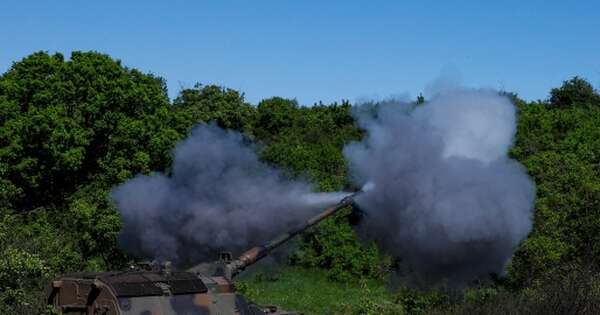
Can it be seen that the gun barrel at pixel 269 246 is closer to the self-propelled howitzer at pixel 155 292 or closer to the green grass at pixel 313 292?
the self-propelled howitzer at pixel 155 292

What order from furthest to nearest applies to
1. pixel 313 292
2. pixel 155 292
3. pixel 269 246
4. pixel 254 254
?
1. pixel 313 292
2. pixel 269 246
3. pixel 254 254
4. pixel 155 292

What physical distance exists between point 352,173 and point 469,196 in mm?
3602

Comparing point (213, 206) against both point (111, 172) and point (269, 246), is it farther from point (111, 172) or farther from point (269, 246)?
point (111, 172)

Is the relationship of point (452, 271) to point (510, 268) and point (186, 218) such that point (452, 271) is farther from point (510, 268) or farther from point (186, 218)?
point (186, 218)

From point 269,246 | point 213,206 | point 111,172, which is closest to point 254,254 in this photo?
point 269,246

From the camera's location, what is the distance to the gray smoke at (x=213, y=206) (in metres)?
19.7


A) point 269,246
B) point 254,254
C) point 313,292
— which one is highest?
point 313,292

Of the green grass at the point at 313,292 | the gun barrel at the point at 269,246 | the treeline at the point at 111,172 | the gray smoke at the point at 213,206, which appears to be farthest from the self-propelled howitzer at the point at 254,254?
the green grass at the point at 313,292

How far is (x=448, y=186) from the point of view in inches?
626

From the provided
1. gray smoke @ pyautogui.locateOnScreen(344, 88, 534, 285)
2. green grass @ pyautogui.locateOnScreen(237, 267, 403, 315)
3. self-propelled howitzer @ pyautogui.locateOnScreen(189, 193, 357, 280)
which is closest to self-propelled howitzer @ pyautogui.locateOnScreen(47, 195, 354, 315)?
self-propelled howitzer @ pyautogui.locateOnScreen(189, 193, 357, 280)

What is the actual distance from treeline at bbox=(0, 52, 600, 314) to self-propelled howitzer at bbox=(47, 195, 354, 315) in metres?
4.09

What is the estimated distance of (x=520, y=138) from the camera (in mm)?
38344

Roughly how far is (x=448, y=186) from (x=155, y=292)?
5.48 m

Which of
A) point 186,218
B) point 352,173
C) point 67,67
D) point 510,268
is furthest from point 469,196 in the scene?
point 67,67
